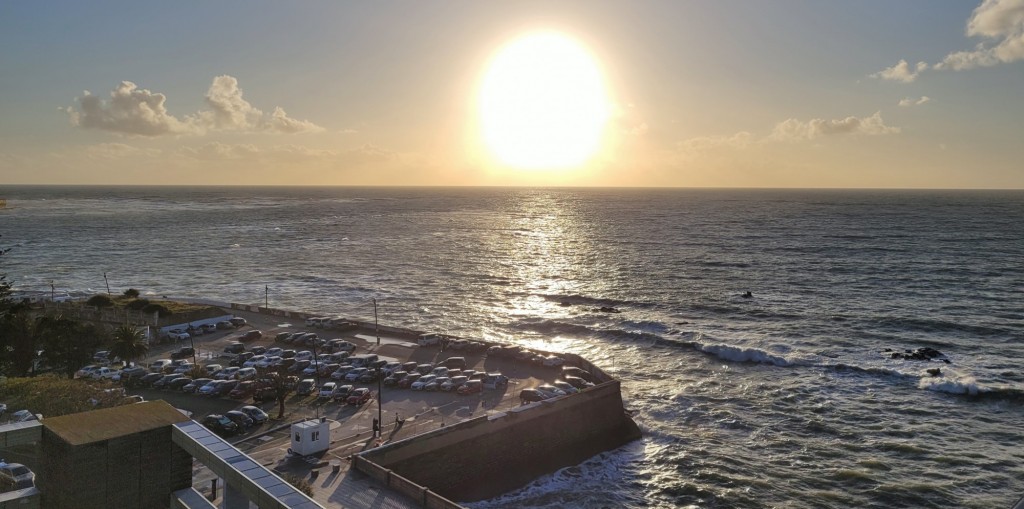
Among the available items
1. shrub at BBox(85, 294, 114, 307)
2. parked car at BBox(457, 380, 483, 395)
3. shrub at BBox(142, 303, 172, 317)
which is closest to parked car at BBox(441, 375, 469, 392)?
parked car at BBox(457, 380, 483, 395)

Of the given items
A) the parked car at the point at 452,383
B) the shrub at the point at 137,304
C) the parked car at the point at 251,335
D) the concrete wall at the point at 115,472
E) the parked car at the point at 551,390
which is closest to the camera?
the concrete wall at the point at 115,472

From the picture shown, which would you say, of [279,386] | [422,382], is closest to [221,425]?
[279,386]

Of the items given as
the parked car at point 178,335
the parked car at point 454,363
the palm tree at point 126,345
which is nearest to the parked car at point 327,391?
the parked car at point 454,363

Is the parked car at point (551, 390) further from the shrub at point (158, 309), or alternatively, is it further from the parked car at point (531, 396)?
the shrub at point (158, 309)

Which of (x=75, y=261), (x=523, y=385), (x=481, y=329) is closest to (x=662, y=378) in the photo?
(x=523, y=385)

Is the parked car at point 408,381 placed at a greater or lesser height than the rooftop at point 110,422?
lesser

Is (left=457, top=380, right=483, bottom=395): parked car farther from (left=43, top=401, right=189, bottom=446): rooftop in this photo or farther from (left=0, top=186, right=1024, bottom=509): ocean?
(left=43, top=401, right=189, bottom=446): rooftop

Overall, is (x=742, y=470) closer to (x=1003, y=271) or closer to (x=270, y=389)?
(x=270, y=389)
